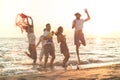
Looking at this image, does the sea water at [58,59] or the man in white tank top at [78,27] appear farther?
the sea water at [58,59]

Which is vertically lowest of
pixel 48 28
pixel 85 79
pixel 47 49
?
pixel 85 79

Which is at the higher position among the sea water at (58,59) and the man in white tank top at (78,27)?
the man in white tank top at (78,27)

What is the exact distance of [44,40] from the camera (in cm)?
→ 1510

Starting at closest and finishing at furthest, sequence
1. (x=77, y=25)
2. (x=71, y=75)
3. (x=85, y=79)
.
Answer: (x=85, y=79), (x=71, y=75), (x=77, y=25)

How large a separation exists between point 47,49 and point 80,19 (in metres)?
1.97

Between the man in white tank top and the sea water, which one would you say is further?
the sea water

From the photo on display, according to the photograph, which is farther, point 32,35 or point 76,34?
point 32,35

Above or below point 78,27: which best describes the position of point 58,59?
below

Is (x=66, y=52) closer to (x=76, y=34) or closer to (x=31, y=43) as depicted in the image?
(x=76, y=34)

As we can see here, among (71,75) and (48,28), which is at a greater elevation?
(48,28)

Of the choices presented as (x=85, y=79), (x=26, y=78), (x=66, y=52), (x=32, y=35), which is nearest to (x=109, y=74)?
(x=85, y=79)

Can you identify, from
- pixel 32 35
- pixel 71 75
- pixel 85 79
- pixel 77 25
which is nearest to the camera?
pixel 85 79

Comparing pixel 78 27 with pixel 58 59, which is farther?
pixel 58 59

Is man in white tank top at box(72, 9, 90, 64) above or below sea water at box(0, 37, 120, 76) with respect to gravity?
above
